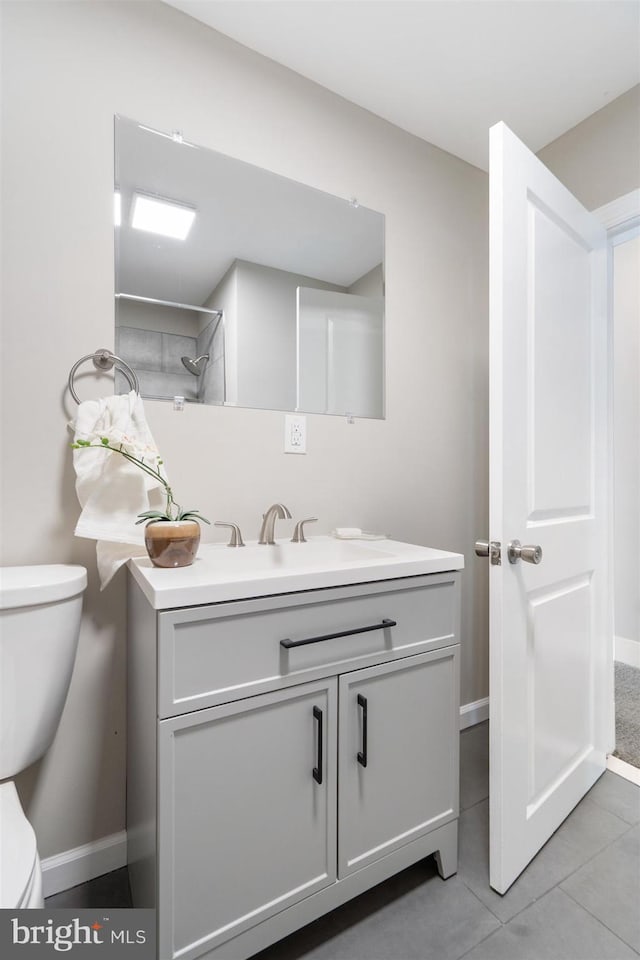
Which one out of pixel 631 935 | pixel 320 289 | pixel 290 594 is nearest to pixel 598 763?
pixel 631 935

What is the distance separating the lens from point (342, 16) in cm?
138

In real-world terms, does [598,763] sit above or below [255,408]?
below

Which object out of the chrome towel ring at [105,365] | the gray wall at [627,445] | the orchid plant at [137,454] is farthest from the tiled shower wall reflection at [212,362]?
the gray wall at [627,445]

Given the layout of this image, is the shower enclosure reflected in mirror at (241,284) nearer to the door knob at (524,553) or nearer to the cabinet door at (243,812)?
the door knob at (524,553)

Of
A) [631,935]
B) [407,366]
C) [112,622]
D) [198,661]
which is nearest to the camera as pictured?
[198,661]

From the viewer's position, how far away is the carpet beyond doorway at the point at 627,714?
1811 mm

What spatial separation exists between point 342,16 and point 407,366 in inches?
42.4

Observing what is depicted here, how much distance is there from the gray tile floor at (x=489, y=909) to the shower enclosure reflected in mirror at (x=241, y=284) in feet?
4.53

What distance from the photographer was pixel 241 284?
1.48 m

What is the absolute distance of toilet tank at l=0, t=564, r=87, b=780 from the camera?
926mm

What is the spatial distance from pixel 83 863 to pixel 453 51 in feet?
8.69

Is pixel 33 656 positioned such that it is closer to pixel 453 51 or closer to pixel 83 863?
pixel 83 863

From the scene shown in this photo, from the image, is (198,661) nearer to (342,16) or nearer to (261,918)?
(261,918)
